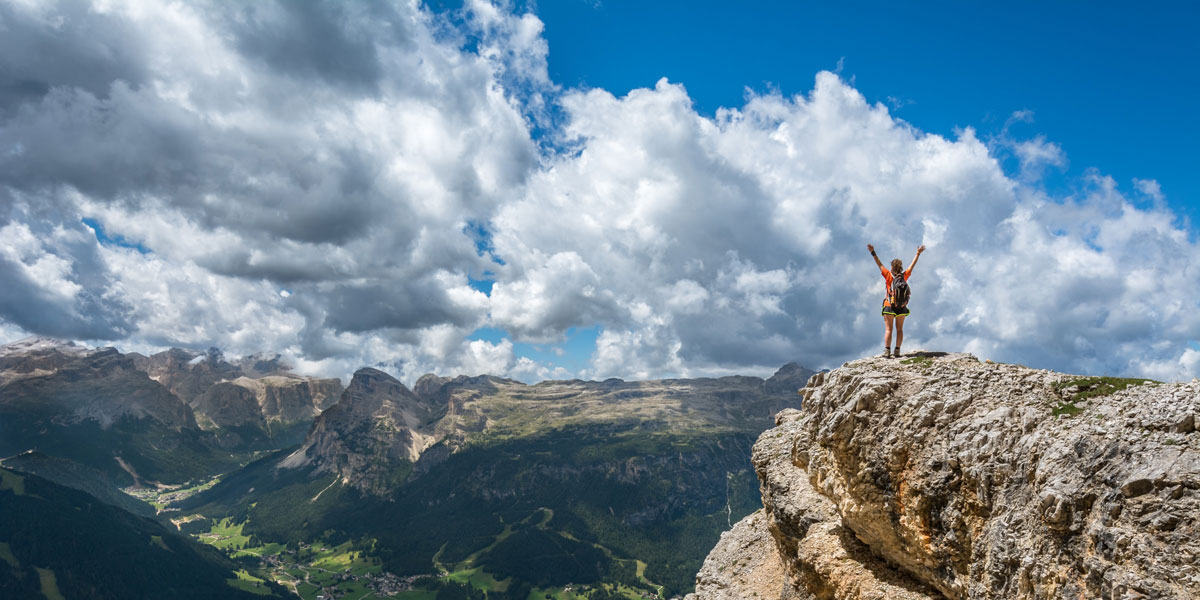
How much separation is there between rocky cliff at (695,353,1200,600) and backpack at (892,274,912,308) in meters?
3.12

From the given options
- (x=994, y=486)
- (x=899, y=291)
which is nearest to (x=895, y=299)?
(x=899, y=291)

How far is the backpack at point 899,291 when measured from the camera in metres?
27.5

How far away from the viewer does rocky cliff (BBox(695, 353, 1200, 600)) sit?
13414 millimetres

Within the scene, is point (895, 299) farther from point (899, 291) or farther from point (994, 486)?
point (994, 486)

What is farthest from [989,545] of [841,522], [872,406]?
[841,522]

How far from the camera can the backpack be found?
90.2ft

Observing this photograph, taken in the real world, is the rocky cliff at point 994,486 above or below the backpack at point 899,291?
below

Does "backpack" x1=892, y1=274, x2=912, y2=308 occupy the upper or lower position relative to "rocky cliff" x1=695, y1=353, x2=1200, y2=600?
upper

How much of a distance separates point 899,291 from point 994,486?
12130mm

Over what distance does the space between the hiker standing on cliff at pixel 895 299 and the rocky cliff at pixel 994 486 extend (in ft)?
5.80

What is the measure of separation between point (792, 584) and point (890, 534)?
440 inches

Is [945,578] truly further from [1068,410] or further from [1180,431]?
[1180,431]

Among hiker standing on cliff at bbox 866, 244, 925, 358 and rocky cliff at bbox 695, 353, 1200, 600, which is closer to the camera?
rocky cliff at bbox 695, 353, 1200, 600

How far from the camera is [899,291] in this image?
27656 millimetres
